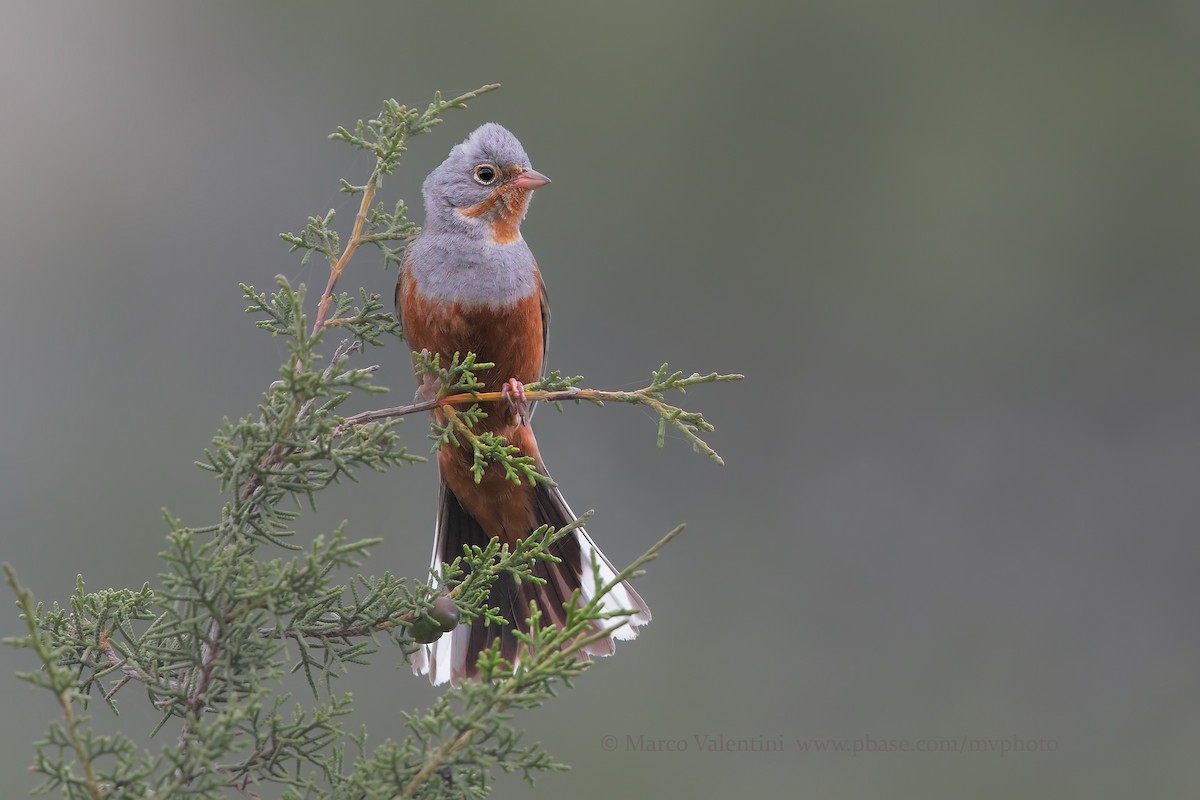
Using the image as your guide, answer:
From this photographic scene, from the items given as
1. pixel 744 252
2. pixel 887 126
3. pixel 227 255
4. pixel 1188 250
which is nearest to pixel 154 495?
pixel 227 255

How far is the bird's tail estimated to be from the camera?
12.0 feet

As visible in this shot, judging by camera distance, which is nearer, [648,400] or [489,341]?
[648,400]

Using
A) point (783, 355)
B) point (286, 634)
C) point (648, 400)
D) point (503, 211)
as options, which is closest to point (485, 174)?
point (503, 211)

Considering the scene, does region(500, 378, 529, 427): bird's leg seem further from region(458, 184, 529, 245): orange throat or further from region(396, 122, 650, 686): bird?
region(458, 184, 529, 245): orange throat

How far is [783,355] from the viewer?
42.3 ft

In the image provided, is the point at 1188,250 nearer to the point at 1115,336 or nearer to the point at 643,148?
the point at 1115,336

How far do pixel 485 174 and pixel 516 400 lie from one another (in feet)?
3.86

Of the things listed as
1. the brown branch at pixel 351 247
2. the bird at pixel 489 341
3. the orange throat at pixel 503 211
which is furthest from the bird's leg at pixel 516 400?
the orange throat at pixel 503 211

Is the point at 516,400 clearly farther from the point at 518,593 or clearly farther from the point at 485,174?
the point at 485,174

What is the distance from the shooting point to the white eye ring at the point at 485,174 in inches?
166

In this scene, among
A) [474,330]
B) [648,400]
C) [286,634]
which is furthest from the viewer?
[474,330]

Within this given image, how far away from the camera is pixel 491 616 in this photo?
2.64m

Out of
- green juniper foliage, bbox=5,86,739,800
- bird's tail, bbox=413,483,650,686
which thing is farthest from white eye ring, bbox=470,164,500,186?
green juniper foliage, bbox=5,86,739,800

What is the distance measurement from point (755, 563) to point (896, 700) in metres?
1.73
